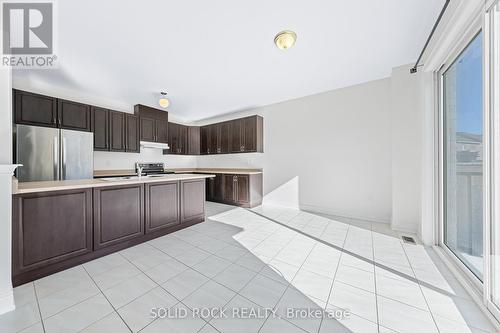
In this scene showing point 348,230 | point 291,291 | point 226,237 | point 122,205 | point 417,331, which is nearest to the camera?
point 417,331

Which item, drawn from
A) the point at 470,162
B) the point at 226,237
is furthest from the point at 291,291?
the point at 470,162

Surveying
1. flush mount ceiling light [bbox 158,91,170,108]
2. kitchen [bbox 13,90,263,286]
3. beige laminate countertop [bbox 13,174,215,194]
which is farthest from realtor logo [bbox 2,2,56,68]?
flush mount ceiling light [bbox 158,91,170,108]

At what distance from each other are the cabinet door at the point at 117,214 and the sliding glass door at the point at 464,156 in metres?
3.60

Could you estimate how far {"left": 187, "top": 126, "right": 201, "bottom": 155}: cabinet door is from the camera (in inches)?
230

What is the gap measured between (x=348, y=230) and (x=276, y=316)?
2.17 m

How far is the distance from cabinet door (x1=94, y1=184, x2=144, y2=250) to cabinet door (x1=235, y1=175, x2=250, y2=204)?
2.47m

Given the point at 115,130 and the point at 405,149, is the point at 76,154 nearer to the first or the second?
the point at 115,130

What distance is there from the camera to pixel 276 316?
130 cm

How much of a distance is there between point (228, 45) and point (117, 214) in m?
2.56

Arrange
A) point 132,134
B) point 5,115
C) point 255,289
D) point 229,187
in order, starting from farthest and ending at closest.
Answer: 1. point 229,187
2. point 132,134
3. point 255,289
4. point 5,115

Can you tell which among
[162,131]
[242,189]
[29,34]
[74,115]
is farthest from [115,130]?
[242,189]

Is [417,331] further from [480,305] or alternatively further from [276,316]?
[276,316]

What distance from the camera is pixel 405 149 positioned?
2.86 meters

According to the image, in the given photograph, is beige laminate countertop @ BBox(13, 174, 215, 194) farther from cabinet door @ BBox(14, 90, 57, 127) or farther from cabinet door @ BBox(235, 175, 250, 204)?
cabinet door @ BBox(235, 175, 250, 204)
